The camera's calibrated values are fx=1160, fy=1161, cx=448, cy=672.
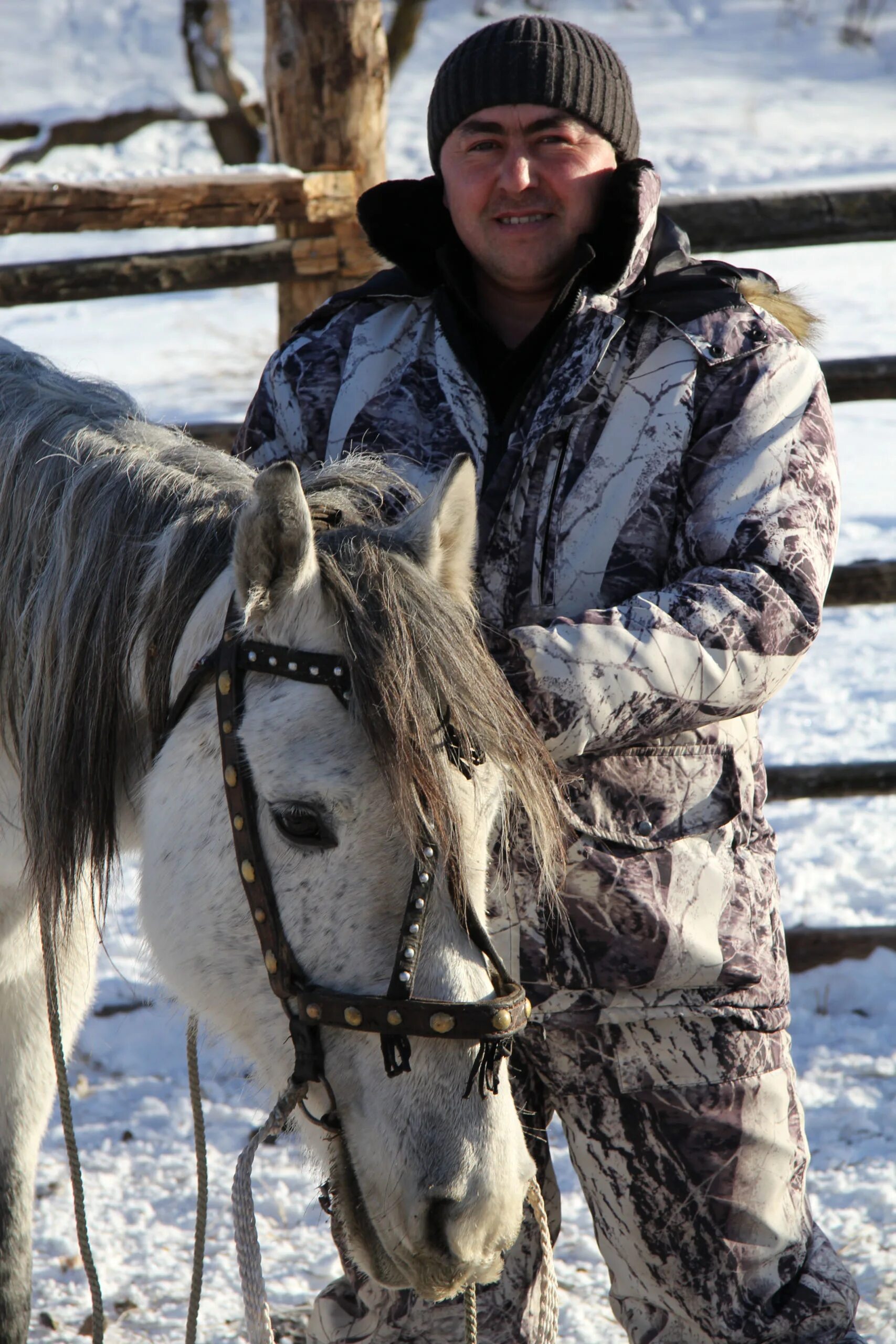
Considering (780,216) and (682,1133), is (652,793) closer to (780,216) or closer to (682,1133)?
(682,1133)

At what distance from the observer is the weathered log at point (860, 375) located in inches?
137

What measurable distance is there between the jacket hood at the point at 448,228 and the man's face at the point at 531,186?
40 mm

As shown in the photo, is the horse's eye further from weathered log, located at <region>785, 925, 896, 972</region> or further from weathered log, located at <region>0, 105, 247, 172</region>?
weathered log, located at <region>0, 105, 247, 172</region>

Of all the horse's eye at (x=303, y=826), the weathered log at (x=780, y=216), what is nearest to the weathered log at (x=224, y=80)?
the weathered log at (x=780, y=216)

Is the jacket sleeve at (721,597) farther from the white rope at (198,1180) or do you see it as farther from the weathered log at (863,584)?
the weathered log at (863,584)

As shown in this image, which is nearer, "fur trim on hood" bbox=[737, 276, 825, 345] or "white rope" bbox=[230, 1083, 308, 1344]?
"white rope" bbox=[230, 1083, 308, 1344]

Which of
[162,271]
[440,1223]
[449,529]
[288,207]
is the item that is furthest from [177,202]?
[440,1223]

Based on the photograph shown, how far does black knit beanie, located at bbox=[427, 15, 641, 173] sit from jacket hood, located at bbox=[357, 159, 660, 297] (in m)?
0.10

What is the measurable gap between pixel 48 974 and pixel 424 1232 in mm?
646

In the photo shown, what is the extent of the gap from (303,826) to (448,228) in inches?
45.2

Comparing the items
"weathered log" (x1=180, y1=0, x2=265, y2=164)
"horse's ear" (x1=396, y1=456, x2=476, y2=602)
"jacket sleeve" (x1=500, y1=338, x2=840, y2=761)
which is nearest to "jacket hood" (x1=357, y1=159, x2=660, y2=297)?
"jacket sleeve" (x1=500, y1=338, x2=840, y2=761)

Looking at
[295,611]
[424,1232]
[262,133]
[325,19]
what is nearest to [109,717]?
[295,611]

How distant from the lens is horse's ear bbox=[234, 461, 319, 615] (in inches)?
49.0

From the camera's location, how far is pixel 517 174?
5.68 ft
